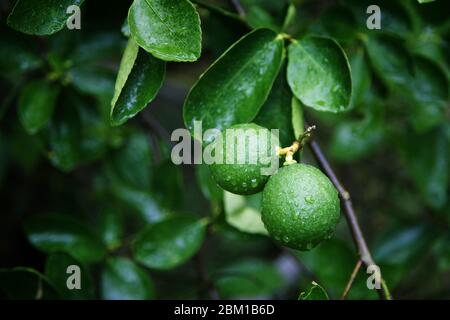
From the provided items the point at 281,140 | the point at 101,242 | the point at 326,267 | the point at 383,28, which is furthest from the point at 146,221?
the point at 383,28

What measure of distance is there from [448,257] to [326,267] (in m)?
0.41

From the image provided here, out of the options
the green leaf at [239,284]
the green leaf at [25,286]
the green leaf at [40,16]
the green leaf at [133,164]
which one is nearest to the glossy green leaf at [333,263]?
the green leaf at [239,284]

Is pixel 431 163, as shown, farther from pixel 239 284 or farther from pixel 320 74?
pixel 320 74

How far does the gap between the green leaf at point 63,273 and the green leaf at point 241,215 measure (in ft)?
1.11

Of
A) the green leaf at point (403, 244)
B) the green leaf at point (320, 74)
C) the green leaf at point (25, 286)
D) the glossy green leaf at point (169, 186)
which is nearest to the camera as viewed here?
the green leaf at point (320, 74)

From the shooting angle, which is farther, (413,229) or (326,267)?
(413,229)

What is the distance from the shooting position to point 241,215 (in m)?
1.17

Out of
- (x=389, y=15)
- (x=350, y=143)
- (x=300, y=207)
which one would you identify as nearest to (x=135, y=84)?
(x=300, y=207)

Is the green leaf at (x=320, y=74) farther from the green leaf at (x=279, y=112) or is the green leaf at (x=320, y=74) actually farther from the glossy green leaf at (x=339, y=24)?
the glossy green leaf at (x=339, y=24)

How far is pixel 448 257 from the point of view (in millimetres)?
1428

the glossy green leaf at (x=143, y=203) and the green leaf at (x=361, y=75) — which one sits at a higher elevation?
the green leaf at (x=361, y=75)

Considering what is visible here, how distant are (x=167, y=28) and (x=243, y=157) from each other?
23cm

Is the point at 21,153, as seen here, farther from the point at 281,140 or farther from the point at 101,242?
the point at 281,140

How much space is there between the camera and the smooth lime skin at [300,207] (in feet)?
2.34
